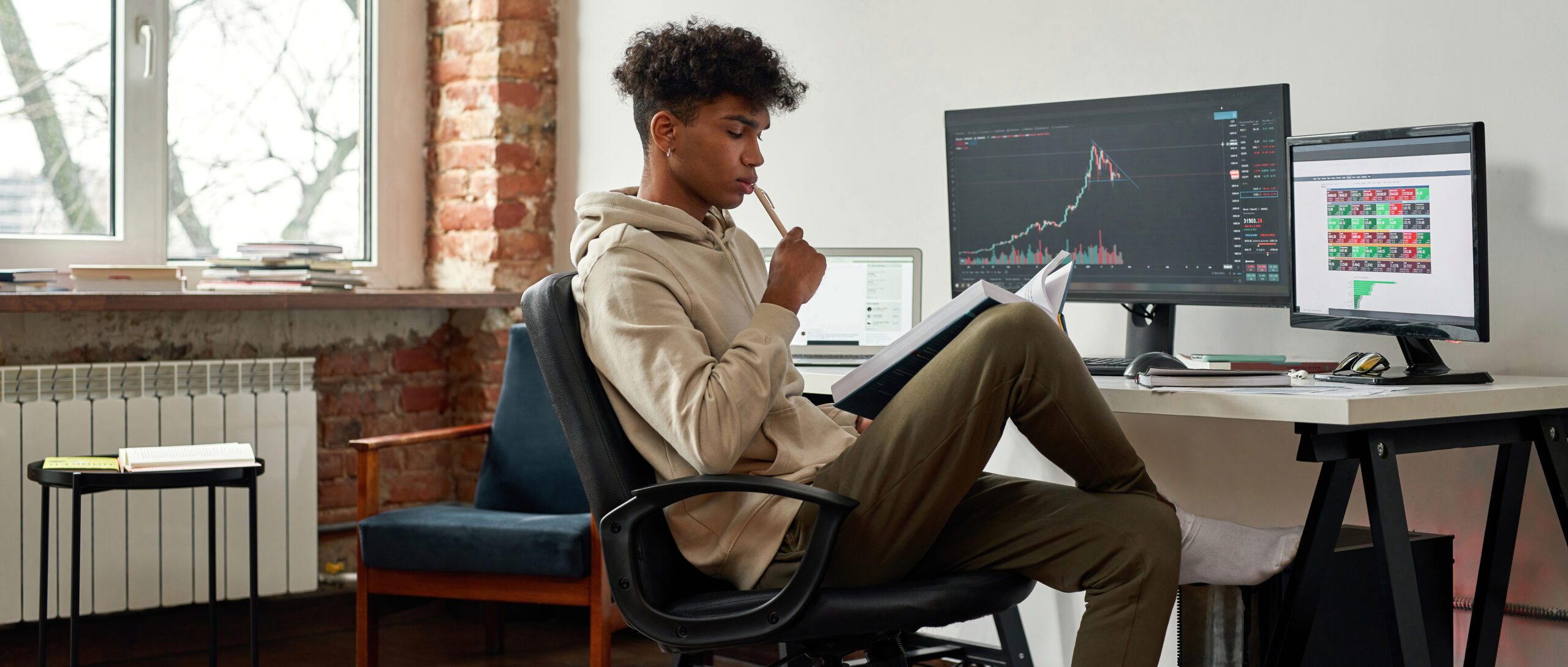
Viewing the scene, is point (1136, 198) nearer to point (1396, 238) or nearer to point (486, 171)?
point (1396, 238)

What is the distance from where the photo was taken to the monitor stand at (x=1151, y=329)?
240 cm

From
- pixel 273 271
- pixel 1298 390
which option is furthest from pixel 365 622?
pixel 1298 390

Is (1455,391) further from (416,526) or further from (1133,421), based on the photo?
(416,526)

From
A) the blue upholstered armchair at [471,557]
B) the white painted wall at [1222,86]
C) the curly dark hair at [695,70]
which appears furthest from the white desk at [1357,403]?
the blue upholstered armchair at [471,557]

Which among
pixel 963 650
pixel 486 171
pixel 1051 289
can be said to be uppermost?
pixel 486 171

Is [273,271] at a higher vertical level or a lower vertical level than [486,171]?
lower

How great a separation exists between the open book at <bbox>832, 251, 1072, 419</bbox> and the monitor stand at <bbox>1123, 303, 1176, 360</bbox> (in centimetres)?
49

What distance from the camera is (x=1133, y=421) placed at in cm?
275

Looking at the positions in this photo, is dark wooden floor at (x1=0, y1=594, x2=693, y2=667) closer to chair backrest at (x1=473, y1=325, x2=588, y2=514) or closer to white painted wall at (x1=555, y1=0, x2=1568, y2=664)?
chair backrest at (x1=473, y1=325, x2=588, y2=514)

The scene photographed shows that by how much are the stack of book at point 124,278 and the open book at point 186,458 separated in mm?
668

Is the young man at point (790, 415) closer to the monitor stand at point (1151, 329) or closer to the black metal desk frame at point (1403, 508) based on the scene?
the black metal desk frame at point (1403, 508)

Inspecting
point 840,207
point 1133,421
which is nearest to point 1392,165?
point 1133,421

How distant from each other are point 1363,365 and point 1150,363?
303mm

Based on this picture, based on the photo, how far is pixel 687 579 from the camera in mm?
1756
